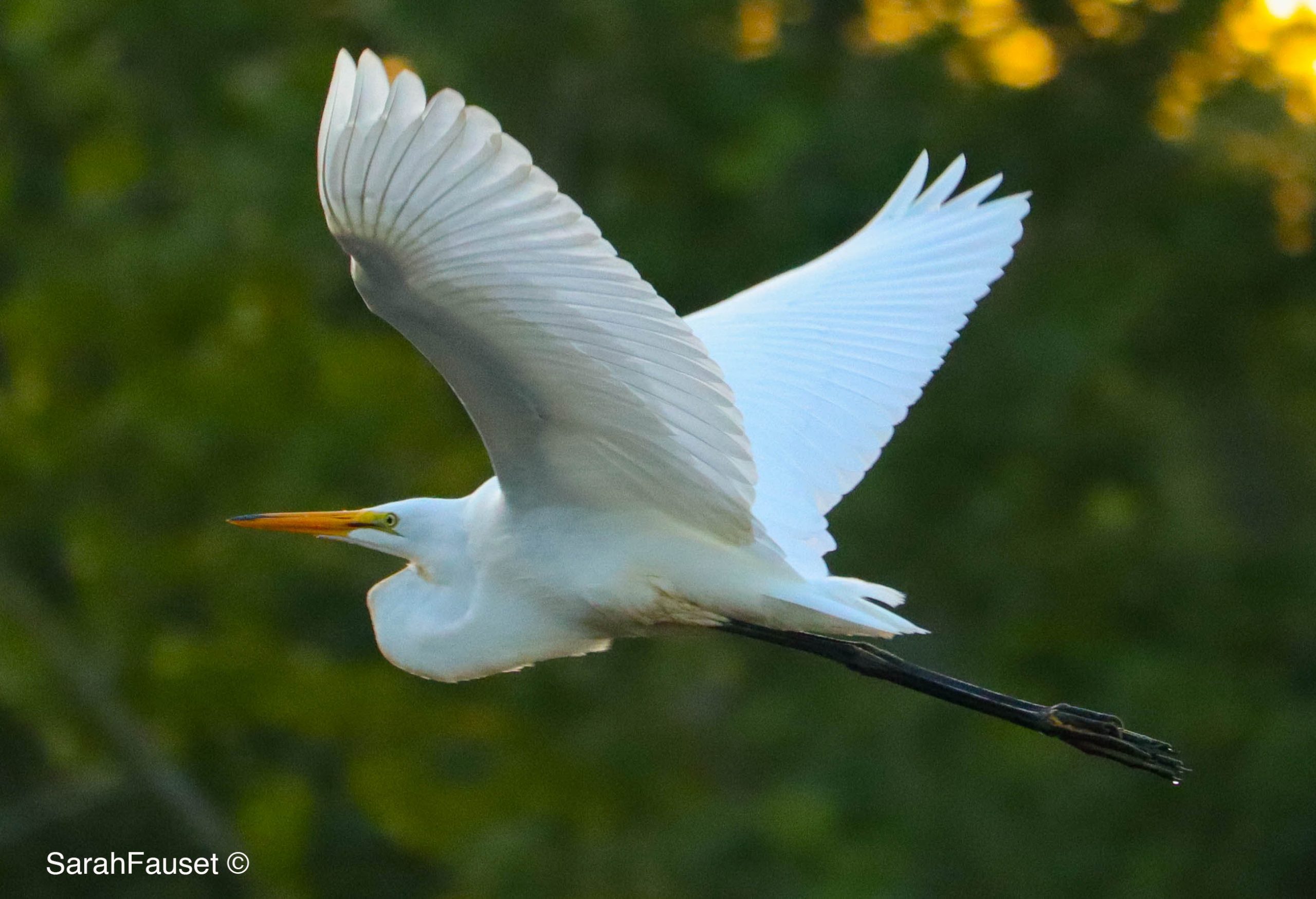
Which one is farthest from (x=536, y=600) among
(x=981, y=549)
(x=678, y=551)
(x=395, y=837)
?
(x=981, y=549)

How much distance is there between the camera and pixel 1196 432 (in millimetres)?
13164

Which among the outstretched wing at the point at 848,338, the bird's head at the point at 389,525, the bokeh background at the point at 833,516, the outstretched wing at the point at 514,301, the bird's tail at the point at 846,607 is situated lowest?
the bird's tail at the point at 846,607

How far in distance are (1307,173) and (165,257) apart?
6.13 meters

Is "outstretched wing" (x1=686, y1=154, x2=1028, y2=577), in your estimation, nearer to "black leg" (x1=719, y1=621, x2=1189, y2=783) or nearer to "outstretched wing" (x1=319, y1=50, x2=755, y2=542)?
"black leg" (x1=719, y1=621, x2=1189, y2=783)

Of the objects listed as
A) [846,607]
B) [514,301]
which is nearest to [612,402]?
[514,301]

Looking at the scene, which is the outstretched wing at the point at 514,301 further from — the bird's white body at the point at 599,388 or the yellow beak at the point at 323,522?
the yellow beak at the point at 323,522

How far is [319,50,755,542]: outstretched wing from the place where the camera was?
9.82ft

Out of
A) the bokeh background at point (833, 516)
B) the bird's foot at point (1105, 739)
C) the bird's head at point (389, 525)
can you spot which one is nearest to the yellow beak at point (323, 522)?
the bird's head at point (389, 525)

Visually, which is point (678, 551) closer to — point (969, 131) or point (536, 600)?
point (536, 600)

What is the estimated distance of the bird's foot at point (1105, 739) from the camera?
14.5 ft

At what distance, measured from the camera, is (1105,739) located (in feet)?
14.6

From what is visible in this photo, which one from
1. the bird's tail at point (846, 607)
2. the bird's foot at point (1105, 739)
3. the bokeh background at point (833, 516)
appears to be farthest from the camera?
the bokeh background at point (833, 516)

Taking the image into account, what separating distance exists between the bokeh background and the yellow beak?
201 inches

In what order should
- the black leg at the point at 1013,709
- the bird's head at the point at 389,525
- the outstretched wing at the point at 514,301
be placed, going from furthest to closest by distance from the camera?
the black leg at the point at 1013,709, the bird's head at the point at 389,525, the outstretched wing at the point at 514,301
